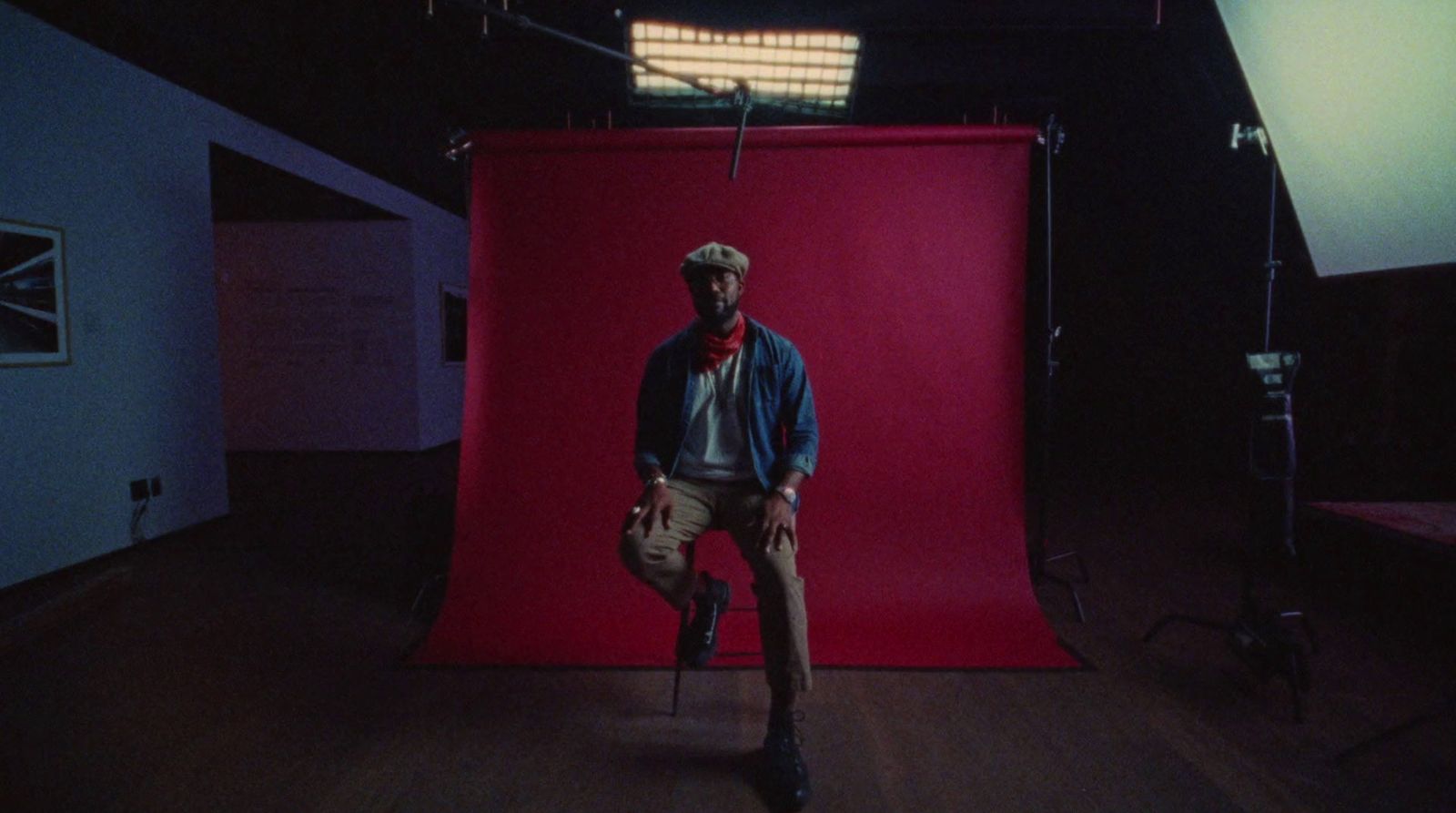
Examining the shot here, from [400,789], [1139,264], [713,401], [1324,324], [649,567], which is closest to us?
[400,789]

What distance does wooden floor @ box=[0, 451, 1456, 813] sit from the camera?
1893mm

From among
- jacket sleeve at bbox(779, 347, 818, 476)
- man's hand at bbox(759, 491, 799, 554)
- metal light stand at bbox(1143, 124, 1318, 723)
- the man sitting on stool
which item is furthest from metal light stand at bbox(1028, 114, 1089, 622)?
man's hand at bbox(759, 491, 799, 554)

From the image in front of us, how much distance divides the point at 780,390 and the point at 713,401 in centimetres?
21

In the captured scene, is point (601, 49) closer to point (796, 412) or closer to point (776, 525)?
point (796, 412)

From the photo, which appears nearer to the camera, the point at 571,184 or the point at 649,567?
the point at 649,567

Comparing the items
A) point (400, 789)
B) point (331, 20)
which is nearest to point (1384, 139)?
point (400, 789)

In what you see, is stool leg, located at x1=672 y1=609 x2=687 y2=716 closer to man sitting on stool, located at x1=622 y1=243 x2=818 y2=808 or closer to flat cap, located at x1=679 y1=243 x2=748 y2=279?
man sitting on stool, located at x1=622 y1=243 x2=818 y2=808

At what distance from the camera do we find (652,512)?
2074 millimetres

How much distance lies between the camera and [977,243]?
3.05 meters

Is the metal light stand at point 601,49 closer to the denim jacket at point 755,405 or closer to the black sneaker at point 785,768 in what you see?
the denim jacket at point 755,405

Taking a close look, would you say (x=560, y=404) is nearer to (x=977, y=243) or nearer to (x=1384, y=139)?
(x=977, y=243)

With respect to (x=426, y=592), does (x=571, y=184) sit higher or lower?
higher

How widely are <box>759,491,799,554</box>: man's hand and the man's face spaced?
571mm

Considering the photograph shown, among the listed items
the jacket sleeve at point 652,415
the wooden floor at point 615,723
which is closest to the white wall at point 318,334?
the wooden floor at point 615,723
